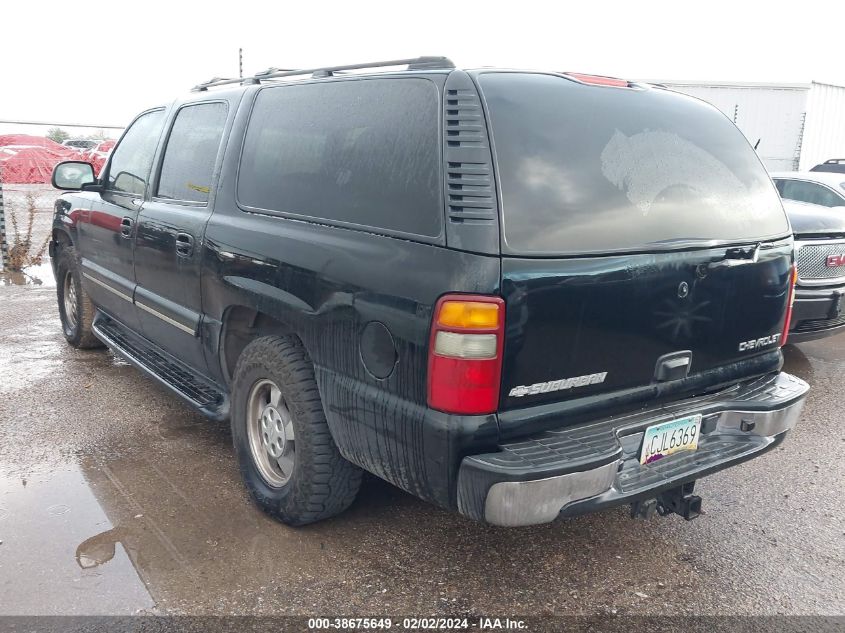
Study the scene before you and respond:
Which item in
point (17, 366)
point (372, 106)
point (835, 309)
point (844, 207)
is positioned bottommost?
point (17, 366)

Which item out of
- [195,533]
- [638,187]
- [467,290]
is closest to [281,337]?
[195,533]

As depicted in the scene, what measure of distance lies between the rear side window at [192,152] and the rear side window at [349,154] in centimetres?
35

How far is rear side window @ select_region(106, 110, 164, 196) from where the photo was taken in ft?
14.0

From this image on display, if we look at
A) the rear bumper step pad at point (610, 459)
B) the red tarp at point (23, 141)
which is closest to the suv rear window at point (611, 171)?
the rear bumper step pad at point (610, 459)

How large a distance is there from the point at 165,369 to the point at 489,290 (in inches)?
104

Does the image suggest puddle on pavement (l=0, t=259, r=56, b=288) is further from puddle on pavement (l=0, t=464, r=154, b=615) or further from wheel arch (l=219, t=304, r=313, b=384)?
wheel arch (l=219, t=304, r=313, b=384)

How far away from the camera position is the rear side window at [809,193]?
26.6ft

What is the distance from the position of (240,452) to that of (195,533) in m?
0.42

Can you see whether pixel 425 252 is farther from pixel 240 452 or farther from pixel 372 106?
pixel 240 452

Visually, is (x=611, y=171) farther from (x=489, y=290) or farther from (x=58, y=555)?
(x=58, y=555)

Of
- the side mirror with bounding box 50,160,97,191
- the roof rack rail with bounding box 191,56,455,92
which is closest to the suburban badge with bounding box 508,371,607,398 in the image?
the roof rack rail with bounding box 191,56,455,92

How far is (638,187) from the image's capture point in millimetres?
2557

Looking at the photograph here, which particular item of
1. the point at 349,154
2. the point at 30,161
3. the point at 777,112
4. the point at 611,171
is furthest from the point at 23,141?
the point at 611,171

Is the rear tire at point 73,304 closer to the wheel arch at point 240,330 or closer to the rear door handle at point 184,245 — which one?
the rear door handle at point 184,245
